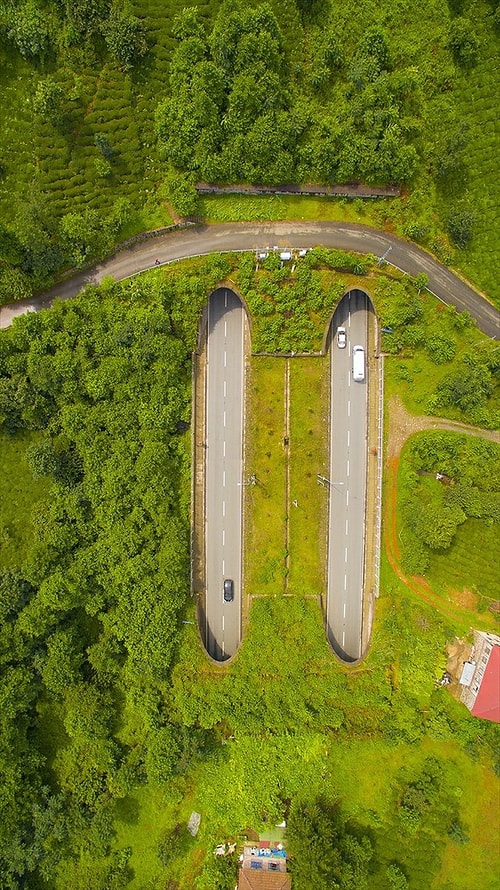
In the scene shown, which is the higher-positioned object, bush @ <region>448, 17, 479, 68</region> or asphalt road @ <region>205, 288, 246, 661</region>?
bush @ <region>448, 17, 479, 68</region>

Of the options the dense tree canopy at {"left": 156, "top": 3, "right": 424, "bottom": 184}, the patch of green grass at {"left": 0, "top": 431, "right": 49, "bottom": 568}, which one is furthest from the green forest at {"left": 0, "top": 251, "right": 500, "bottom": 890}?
the dense tree canopy at {"left": 156, "top": 3, "right": 424, "bottom": 184}

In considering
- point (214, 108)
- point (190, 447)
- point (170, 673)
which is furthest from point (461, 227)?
point (170, 673)

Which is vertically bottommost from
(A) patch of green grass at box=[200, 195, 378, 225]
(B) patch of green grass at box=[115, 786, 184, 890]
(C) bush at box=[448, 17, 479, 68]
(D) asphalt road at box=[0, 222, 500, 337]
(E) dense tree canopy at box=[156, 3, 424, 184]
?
(B) patch of green grass at box=[115, 786, 184, 890]

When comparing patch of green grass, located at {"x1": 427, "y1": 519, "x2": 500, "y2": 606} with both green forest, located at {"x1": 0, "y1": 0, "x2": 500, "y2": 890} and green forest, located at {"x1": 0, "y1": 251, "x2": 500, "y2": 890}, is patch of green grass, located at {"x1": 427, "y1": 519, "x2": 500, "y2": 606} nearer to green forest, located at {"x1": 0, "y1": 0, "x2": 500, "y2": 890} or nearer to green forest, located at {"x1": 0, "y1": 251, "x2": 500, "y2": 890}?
green forest, located at {"x1": 0, "y1": 0, "x2": 500, "y2": 890}

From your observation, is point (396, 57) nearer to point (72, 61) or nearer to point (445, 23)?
point (445, 23)

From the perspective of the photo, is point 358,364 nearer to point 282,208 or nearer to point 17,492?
point 282,208

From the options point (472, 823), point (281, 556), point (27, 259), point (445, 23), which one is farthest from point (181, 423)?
point (472, 823)
